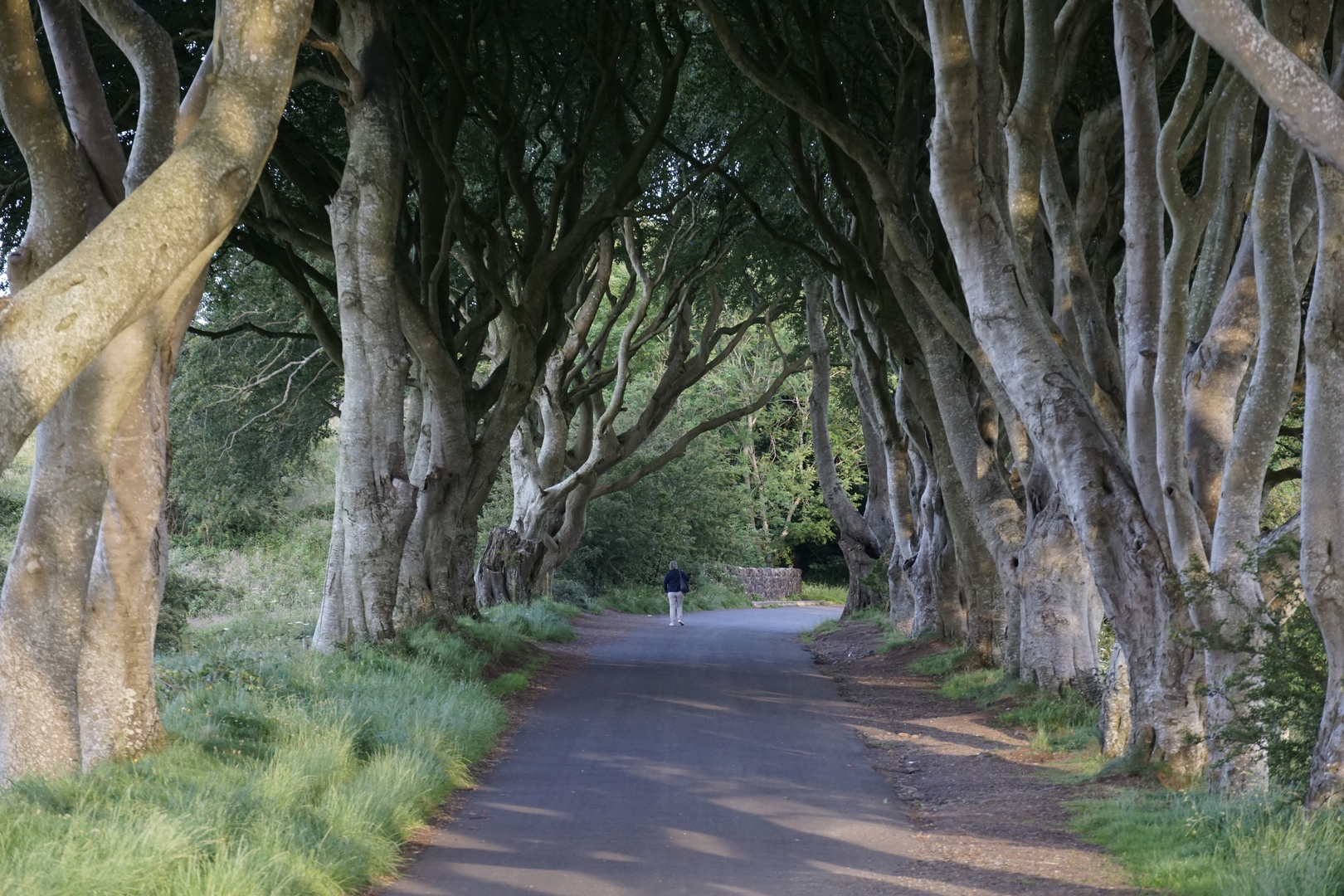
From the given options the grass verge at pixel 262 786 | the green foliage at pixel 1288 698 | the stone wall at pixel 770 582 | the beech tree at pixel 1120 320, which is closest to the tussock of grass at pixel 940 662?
the beech tree at pixel 1120 320

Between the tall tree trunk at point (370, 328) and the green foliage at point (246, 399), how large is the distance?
789cm

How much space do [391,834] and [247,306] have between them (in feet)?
62.5

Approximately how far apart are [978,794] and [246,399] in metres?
18.8

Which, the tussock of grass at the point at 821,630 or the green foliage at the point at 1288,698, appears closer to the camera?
the green foliage at the point at 1288,698

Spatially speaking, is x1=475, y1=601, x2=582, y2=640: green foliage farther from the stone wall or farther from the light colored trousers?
the stone wall

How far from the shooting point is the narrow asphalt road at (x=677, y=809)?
21.0 ft

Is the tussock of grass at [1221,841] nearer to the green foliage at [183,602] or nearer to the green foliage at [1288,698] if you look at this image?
the green foliage at [1288,698]

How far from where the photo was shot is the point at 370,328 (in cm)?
1302

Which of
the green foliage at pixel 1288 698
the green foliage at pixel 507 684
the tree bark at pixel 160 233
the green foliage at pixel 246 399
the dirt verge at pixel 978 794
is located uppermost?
the green foliage at pixel 246 399

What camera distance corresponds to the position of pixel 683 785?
880cm

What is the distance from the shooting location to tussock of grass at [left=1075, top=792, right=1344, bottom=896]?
526cm

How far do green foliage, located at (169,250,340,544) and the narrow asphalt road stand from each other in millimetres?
11366

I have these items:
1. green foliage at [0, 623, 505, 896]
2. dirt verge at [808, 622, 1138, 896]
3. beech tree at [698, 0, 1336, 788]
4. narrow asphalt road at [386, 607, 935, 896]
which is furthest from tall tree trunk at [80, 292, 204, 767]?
beech tree at [698, 0, 1336, 788]

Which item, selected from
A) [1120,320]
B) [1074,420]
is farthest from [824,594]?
[1074,420]
